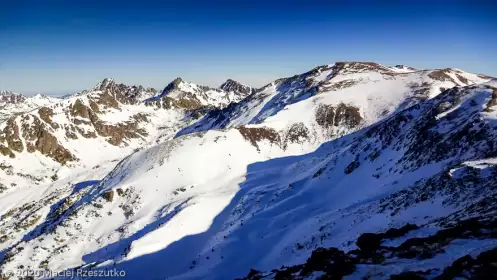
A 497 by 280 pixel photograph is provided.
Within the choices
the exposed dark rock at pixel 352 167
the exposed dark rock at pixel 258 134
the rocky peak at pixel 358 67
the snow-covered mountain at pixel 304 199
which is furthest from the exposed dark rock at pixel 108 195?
the rocky peak at pixel 358 67

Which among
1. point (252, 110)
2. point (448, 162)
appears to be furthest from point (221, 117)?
point (448, 162)

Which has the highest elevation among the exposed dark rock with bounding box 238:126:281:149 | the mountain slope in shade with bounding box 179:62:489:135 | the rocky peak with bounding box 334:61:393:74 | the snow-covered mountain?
the rocky peak with bounding box 334:61:393:74

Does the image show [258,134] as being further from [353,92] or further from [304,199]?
[353,92]

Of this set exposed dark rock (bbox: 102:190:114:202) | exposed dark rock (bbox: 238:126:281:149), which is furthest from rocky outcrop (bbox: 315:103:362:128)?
exposed dark rock (bbox: 102:190:114:202)

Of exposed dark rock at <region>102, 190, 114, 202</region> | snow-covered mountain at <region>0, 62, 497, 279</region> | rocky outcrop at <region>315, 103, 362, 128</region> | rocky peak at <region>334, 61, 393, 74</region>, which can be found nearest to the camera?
snow-covered mountain at <region>0, 62, 497, 279</region>

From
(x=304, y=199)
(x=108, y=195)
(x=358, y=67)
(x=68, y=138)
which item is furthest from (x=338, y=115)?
(x=68, y=138)

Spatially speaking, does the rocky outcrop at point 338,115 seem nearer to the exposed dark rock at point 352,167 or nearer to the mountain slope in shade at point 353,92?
the mountain slope in shade at point 353,92

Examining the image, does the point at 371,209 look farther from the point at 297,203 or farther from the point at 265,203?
the point at 265,203

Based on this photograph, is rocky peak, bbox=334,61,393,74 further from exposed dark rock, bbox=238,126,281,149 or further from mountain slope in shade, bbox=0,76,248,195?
mountain slope in shade, bbox=0,76,248,195
